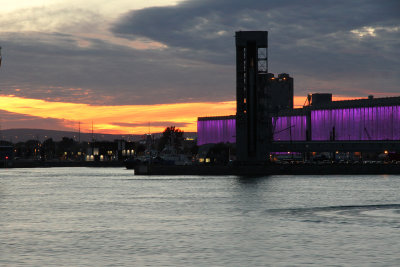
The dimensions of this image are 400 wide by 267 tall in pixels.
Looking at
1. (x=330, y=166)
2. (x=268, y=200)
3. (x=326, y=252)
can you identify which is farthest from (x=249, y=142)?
(x=326, y=252)

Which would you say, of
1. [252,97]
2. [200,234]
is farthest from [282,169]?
[200,234]

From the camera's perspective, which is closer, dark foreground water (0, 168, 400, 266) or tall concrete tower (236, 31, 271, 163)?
dark foreground water (0, 168, 400, 266)

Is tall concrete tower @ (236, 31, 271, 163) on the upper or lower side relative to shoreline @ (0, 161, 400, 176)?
upper

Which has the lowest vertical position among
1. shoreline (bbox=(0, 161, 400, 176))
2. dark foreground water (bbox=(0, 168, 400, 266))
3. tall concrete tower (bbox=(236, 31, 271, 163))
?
dark foreground water (bbox=(0, 168, 400, 266))

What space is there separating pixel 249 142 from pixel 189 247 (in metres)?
Answer: 131

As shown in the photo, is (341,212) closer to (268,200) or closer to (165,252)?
(268,200)

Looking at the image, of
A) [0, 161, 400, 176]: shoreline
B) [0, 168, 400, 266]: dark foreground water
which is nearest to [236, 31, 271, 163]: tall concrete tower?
[0, 161, 400, 176]: shoreline

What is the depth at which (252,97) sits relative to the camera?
166 m

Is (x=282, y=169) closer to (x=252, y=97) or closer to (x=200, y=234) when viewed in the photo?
(x=252, y=97)

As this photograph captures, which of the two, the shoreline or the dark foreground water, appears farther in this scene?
the shoreline

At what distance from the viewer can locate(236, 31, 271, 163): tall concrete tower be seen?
6560 inches

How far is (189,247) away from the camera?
123 feet

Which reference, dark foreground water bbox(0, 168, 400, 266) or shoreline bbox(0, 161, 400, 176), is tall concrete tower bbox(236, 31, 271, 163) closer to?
shoreline bbox(0, 161, 400, 176)

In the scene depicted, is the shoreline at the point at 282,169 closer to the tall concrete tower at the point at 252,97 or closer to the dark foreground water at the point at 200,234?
the tall concrete tower at the point at 252,97
